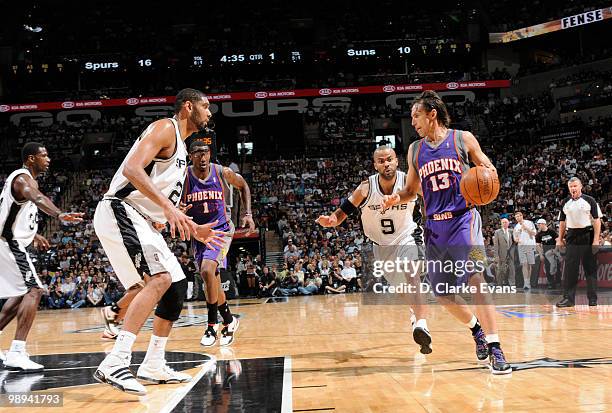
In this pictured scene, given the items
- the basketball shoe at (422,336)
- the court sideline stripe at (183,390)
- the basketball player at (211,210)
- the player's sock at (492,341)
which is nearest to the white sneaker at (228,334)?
the basketball player at (211,210)

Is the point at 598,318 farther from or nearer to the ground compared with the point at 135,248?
nearer to the ground

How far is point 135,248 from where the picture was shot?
13.7 ft

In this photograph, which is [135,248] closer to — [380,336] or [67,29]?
[380,336]

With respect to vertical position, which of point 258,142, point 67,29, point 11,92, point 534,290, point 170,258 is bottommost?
point 534,290

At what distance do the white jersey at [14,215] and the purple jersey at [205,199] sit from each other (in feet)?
6.06

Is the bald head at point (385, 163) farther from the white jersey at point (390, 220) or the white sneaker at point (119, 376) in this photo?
the white sneaker at point (119, 376)

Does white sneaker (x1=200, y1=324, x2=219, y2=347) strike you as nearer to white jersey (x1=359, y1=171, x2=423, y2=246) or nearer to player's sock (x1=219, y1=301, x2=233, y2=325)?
player's sock (x1=219, y1=301, x2=233, y2=325)

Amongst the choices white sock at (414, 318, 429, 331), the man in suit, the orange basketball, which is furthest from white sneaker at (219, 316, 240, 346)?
the man in suit

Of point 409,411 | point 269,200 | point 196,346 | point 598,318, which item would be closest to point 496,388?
point 409,411

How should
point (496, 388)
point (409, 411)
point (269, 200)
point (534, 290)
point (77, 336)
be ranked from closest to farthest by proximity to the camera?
point (409, 411)
point (496, 388)
point (77, 336)
point (534, 290)
point (269, 200)

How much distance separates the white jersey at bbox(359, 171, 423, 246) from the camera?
651 cm

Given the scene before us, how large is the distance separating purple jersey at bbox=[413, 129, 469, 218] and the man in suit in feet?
30.4

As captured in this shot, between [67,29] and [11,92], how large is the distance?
14.6 feet

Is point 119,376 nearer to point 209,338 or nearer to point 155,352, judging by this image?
point 155,352
